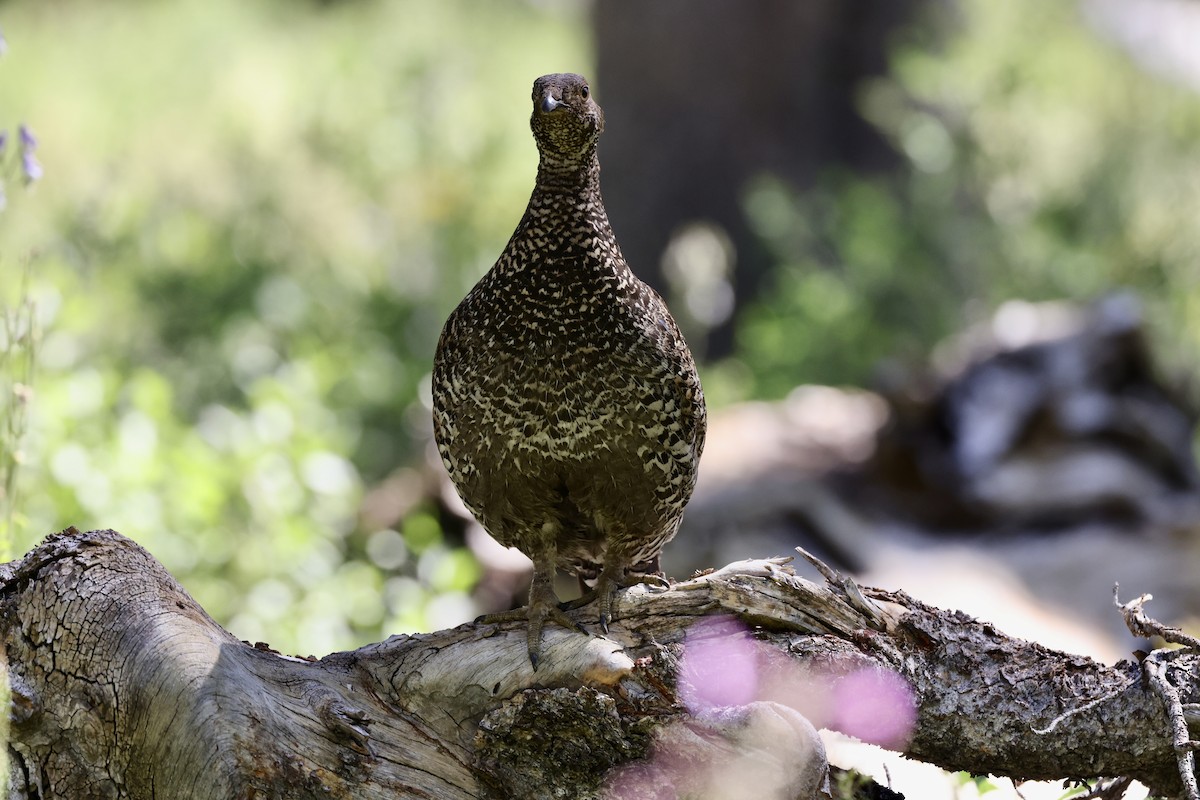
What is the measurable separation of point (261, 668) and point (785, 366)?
7024 mm

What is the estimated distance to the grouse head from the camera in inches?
121

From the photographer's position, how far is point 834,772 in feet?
10.0

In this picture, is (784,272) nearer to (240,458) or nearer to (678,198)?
(678,198)

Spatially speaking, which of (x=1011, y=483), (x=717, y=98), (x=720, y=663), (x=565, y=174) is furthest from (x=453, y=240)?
(x=720, y=663)

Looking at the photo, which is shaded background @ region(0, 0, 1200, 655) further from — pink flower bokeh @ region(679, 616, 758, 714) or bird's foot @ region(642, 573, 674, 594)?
pink flower bokeh @ region(679, 616, 758, 714)

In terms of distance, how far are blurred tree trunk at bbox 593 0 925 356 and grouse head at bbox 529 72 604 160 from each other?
323 inches

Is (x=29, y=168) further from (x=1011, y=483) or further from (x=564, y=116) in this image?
(x=1011, y=483)

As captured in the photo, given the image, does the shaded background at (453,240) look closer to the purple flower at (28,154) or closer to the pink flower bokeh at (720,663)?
the purple flower at (28,154)

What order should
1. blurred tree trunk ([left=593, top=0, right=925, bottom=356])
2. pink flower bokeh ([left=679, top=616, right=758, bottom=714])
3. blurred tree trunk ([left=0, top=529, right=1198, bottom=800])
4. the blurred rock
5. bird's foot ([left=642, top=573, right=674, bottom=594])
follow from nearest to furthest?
1. blurred tree trunk ([left=0, top=529, right=1198, bottom=800])
2. pink flower bokeh ([left=679, top=616, right=758, bottom=714])
3. bird's foot ([left=642, top=573, right=674, bottom=594])
4. the blurred rock
5. blurred tree trunk ([left=593, top=0, right=925, bottom=356])

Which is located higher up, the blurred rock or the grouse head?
the blurred rock

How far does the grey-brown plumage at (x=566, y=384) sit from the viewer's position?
3.10 m

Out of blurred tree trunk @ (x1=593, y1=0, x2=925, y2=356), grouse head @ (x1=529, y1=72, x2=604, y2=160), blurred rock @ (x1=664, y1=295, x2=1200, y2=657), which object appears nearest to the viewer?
grouse head @ (x1=529, y1=72, x2=604, y2=160)

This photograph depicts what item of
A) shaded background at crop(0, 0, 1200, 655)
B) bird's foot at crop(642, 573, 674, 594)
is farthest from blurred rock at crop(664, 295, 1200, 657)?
bird's foot at crop(642, 573, 674, 594)

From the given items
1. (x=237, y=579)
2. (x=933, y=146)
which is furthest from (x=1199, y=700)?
(x=933, y=146)
